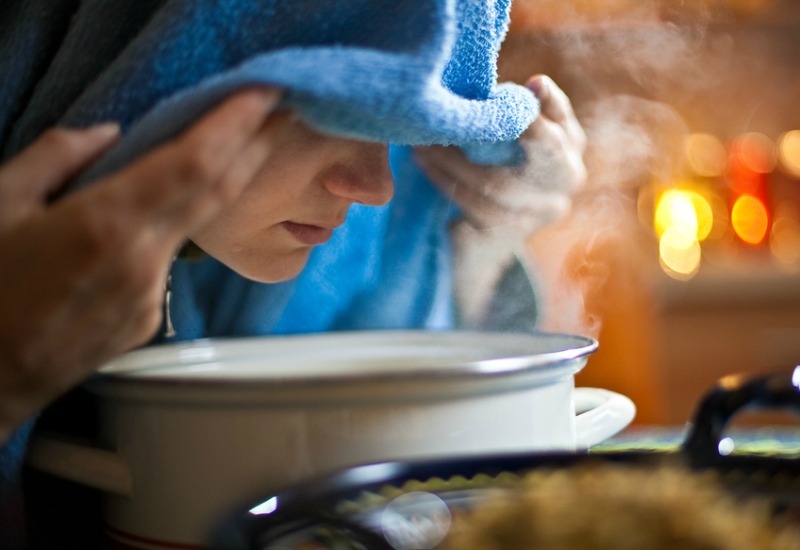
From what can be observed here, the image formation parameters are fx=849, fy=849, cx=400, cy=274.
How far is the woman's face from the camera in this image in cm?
33

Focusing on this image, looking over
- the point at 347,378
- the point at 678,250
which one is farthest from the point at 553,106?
the point at 678,250

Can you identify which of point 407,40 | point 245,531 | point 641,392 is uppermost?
point 407,40

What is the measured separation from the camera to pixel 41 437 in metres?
0.33

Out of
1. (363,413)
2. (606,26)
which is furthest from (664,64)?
(363,413)

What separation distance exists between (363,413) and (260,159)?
9 centimetres

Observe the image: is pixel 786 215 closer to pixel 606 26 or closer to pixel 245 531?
pixel 606 26

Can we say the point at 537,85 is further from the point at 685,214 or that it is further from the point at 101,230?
the point at 685,214

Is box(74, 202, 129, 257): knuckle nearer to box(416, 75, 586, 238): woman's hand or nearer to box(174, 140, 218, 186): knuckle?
box(174, 140, 218, 186): knuckle

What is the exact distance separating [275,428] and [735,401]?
153 millimetres

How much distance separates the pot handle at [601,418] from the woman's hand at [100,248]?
185mm

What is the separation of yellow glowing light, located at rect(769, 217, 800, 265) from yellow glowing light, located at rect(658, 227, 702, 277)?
0.49ft

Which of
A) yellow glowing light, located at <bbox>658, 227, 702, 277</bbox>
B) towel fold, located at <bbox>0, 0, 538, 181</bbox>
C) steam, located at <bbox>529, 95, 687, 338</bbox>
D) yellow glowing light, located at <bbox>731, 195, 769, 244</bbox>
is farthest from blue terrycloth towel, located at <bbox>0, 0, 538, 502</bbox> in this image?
yellow glowing light, located at <bbox>731, 195, 769, 244</bbox>

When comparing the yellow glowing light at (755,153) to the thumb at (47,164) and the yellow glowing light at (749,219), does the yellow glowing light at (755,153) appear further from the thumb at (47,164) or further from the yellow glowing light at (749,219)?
the thumb at (47,164)

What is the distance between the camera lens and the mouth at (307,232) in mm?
364
